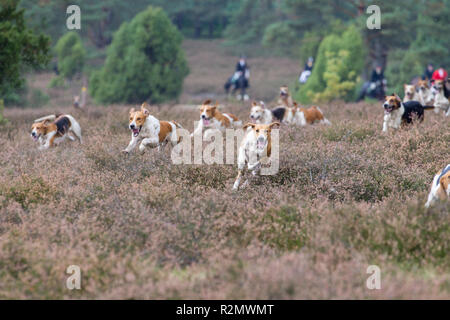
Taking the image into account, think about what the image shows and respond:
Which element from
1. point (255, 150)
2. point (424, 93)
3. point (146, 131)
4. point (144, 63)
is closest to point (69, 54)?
point (144, 63)

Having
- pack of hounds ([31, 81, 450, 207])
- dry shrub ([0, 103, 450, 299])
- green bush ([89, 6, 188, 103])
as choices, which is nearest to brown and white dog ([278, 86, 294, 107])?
pack of hounds ([31, 81, 450, 207])

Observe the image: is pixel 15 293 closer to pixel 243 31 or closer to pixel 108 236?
pixel 108 236

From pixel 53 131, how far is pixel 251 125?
5.32m

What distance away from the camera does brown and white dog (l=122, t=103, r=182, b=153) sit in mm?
10273

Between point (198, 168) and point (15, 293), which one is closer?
point (15, 293)

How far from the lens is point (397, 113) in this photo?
1209 cm

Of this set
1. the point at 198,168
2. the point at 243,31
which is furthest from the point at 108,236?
the point at 243,31

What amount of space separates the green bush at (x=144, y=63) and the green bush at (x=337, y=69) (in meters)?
6.41

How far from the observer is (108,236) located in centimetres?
646

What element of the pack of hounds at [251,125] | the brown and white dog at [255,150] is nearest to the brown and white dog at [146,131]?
the pack of hounds at [251,125]

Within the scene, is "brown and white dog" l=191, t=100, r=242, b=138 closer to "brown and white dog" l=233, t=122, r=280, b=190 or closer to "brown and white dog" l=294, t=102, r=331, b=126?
"brown and white dog" l=294, t=102, r=331, b=126

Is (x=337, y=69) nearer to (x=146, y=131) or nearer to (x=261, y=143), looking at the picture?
(x=146, y=131)

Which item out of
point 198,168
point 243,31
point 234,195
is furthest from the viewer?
point 243,31
